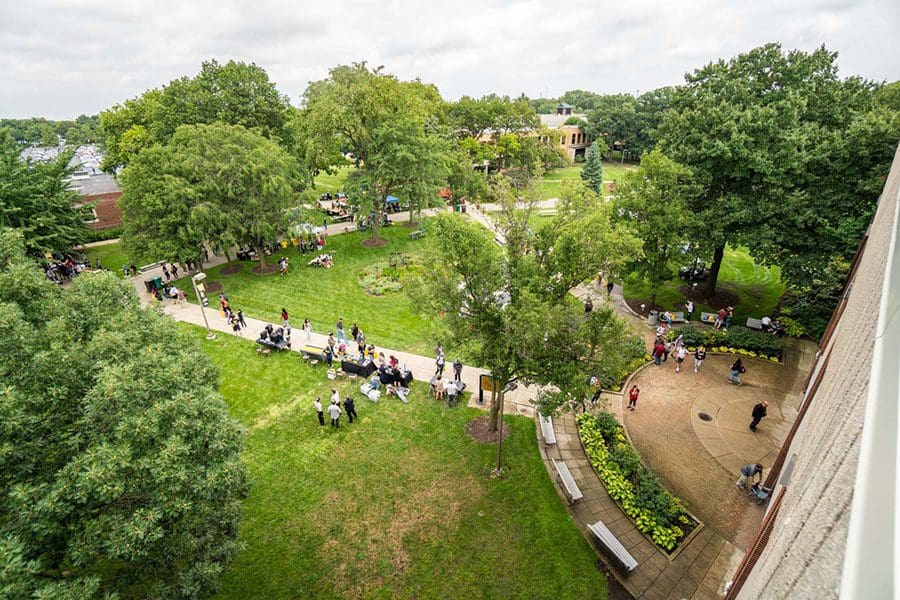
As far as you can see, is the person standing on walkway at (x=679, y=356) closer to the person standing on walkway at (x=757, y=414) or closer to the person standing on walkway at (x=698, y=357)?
the person standing on walkway at (x=698, y=357)

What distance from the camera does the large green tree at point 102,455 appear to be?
20.7ft

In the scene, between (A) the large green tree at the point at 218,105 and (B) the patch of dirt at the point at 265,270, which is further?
(A) the large green tree at the point at 218,105

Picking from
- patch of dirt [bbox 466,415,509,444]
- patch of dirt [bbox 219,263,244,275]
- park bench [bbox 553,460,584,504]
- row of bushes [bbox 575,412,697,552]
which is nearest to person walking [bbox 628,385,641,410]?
row of bushes [bbox 575,412,697,552]

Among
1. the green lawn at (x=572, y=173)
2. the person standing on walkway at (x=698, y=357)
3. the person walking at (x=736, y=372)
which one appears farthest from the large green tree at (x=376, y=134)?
the green lawn at (x=572, y=173)

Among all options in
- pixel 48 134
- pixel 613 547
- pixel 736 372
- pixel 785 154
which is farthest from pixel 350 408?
pixel 48 134

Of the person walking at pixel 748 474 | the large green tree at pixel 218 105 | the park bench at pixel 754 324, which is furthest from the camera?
the large green tree at pixel 218 105

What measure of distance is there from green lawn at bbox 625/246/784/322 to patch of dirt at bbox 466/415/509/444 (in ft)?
41.2

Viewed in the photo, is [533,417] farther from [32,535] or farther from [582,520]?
Result: [32,535]

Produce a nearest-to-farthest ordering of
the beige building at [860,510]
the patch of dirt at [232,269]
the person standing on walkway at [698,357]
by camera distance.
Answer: the beige building at [860,510] → the person standing on walkway at [698,357] → the patch of dirt at [232,269]

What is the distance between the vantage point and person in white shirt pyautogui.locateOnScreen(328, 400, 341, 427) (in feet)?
50.6

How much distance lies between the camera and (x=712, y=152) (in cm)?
1939

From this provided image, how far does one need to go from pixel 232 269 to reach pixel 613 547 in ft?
94.2

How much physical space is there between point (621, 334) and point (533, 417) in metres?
6.29

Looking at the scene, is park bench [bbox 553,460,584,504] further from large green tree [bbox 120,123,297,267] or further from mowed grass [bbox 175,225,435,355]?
large green tree [bbox 120,123,297,267]
